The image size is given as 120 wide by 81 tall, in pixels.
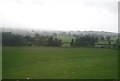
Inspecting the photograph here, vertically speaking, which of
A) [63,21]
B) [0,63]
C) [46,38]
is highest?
[63,21]

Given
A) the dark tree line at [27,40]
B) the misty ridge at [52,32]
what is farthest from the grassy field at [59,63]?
the misty ridge at [52,32]

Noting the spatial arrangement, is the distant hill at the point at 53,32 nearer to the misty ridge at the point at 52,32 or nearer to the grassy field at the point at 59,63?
the misty ridge at the point at 52,32

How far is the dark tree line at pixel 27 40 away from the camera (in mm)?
2213

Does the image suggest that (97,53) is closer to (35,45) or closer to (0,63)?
(35,45)

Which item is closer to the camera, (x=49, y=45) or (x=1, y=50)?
(x=1, y=50)

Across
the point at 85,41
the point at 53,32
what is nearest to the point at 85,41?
the point at 85,41

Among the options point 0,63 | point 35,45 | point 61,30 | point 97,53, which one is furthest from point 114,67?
point 0,63

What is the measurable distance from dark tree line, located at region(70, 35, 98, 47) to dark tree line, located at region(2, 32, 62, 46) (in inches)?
12.9

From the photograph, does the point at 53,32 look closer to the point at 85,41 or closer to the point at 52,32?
the point at 52,32

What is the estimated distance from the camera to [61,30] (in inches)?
92.5

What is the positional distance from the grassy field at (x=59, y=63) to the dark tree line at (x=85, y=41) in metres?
0.10

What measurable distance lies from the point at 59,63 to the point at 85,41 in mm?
711

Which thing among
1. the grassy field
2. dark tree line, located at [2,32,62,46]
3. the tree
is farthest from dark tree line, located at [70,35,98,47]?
dark tree line, located at [2,32,62,46]

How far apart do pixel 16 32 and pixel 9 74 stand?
75cm
